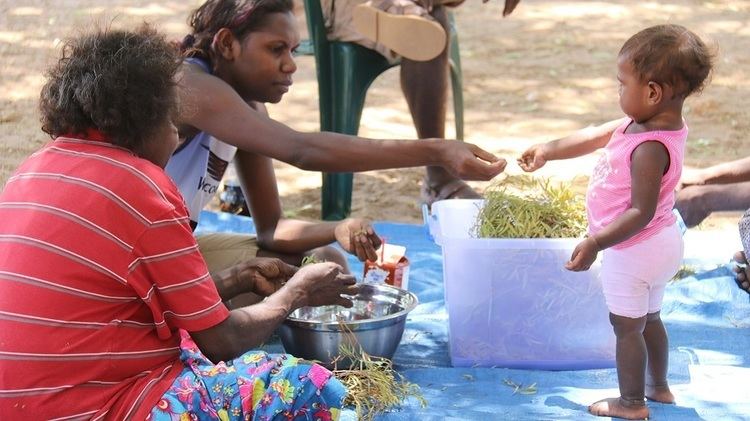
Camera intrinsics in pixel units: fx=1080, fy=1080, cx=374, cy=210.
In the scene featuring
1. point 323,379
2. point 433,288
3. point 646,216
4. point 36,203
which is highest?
point 36,203

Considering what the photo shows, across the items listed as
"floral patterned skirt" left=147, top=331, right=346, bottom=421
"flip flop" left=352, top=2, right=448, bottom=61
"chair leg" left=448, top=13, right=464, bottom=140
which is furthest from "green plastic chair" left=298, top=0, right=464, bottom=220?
"floral patterned skirt" left=147, top=331, right=346, bottom=421

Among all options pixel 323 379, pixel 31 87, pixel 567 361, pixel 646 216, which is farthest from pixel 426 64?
pixel 31 87

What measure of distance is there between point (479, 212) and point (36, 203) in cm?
161

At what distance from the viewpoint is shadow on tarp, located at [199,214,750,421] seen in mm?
3084

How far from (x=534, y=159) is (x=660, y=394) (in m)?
0.79

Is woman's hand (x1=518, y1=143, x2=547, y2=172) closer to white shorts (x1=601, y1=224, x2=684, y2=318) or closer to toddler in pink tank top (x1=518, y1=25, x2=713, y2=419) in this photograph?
toddler in pink tank top (x1=518, y1=25, x2=713, y2=419)

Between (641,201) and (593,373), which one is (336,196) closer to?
(593,373)

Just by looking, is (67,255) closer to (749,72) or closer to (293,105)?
(293,105)

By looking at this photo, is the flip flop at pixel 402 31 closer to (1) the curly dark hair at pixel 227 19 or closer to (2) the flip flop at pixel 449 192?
(2) the flip flop at pixel 449 192

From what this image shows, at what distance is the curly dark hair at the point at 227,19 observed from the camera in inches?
136

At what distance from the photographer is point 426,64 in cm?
511

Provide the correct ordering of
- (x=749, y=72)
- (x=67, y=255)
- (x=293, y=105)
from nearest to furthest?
(x=67, y=255) < (x=293, y=105) < (x=749, y=72)

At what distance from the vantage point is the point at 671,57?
9.33 feet

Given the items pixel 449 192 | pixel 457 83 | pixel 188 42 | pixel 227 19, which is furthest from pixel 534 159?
pixel 457 83
